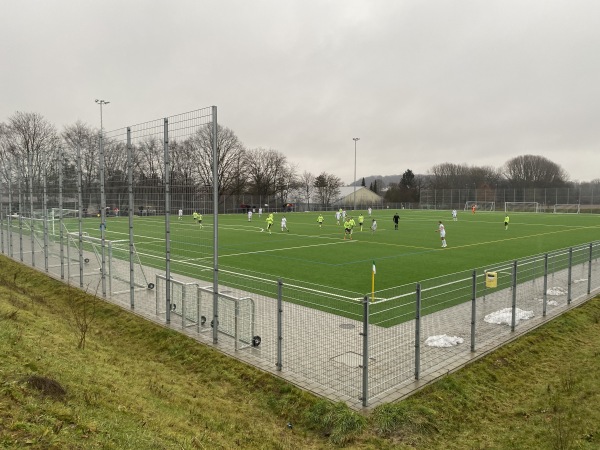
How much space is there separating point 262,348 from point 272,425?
8.51 ft

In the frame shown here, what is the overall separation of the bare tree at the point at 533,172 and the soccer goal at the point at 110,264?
111 meters

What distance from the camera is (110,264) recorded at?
13430 mm

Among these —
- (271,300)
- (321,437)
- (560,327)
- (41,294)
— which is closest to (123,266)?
(41,294)

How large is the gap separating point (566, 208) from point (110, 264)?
87.7 metres

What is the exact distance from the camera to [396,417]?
6504mm

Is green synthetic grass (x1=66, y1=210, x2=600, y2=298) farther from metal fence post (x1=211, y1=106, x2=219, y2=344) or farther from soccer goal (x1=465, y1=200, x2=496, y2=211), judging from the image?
soccer goal (x1=465, y1=200, x2=496, y2=211)

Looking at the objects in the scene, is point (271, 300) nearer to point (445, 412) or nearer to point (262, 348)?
point (262, 348)

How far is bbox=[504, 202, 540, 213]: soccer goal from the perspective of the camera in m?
86.6

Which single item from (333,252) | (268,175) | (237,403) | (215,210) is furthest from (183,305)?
(268,175)

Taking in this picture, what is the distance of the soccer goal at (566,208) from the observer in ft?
263

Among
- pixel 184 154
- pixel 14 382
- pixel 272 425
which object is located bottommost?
pixel 272 425

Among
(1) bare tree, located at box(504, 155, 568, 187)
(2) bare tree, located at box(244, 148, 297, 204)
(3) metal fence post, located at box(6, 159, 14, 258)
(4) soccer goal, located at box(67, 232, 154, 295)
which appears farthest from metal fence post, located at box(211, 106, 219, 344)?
(1) bare tree, located at box(504, 155, 568, 187)

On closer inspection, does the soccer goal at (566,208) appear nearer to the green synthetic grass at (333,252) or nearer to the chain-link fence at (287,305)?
the green synthetic grass at (333,252)

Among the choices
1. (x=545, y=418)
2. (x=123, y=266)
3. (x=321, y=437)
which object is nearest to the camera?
(x=321, y=437)
